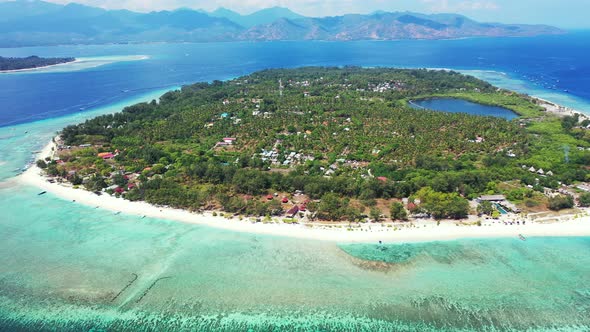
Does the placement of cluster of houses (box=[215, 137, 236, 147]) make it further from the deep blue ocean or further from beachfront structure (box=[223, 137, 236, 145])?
the deep blue ocean

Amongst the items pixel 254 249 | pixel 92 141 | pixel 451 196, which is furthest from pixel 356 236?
pixel 92 141

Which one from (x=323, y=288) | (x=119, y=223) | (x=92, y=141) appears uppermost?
(x=92, y=141)

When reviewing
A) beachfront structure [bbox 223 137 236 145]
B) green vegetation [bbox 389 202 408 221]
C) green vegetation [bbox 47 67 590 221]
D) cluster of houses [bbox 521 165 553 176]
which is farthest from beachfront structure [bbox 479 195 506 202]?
beachfront structure [bbox 223 137 236 145]

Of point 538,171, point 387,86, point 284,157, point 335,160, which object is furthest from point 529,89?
point 284,157

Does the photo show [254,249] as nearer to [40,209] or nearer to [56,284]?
[56,284]

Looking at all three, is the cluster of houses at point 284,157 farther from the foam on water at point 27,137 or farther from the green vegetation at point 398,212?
the foam on water at point 27,137

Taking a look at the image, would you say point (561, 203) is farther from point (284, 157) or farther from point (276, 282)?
point (284, 157)

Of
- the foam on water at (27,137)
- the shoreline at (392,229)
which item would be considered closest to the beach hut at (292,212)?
the shoreline at (392,229)
